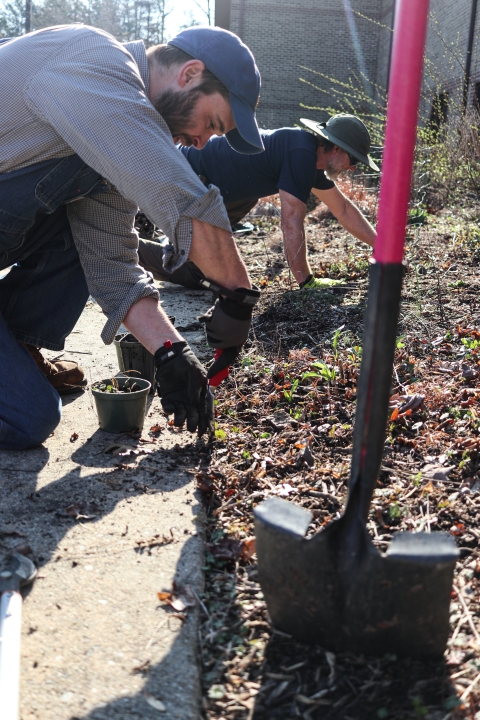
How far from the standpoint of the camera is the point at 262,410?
295 centimetres

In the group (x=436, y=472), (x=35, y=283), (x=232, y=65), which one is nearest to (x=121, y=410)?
(x=35, y=283)

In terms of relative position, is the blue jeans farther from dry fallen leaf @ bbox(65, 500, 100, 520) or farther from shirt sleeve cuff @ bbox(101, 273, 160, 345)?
dry fallen leaf @ bbox(65, 500, 100, 520)

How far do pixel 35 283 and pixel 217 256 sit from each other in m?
1.11

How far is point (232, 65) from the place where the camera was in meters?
2.21

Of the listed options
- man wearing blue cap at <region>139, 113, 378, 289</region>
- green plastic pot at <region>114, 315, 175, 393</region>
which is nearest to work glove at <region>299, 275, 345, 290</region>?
man wearing blue cap at <region>139, 113, 378, 289</region>

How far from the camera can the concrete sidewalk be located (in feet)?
4.63

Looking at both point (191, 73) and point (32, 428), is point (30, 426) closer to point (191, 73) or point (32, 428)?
point (32, 428)

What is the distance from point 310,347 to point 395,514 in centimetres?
184

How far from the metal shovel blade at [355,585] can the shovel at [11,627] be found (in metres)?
0.57

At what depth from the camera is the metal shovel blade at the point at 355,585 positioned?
4.66ft

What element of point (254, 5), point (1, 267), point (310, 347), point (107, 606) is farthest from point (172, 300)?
point (254, 5)

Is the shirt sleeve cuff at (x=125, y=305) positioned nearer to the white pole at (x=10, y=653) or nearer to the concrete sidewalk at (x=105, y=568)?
the concrete sidewalk at (x=105, y=568)

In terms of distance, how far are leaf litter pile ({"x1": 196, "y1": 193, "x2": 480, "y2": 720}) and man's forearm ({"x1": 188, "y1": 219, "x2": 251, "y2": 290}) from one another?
706mm

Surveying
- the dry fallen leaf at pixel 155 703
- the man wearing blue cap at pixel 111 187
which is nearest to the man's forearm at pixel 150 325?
the man wearing blue cap at pixel 111 187
